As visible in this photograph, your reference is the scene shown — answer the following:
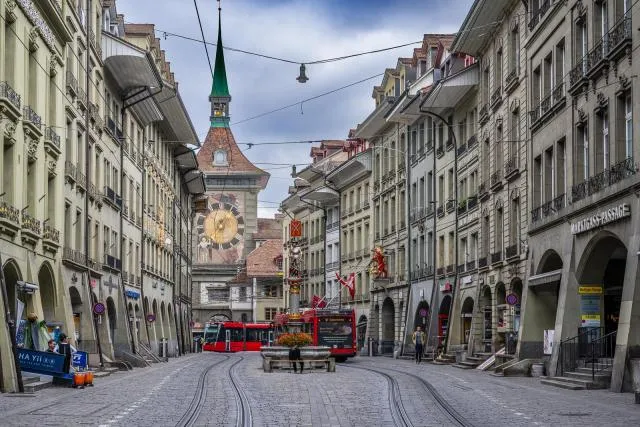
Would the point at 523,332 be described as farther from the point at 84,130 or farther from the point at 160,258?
the point at 160,258

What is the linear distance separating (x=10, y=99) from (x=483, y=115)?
24.4 meters

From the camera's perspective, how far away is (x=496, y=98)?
4819cm

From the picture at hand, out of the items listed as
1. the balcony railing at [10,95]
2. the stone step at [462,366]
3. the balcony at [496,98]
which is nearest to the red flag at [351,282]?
the stone step at [462,366]

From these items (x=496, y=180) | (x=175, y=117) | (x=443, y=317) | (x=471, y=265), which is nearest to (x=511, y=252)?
(x=496, y=180)

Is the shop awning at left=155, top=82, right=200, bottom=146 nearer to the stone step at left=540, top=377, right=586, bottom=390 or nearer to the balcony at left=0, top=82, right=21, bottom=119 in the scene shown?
the balcony at left=0, top=82, right=21, bottom=119

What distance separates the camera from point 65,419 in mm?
19828

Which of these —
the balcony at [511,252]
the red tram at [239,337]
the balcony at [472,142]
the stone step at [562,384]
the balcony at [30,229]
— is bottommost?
the red tram at [239,337]

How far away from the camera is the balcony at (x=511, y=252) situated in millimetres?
43594

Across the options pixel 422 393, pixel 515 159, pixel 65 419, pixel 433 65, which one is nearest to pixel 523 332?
pixel 515 159

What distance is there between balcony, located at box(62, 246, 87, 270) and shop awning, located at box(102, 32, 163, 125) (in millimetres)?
9705

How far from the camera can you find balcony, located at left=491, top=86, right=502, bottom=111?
4769 centimetres

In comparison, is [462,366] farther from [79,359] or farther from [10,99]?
[10,99]

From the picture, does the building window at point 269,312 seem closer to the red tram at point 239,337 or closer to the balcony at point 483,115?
the red tram at point 239,337

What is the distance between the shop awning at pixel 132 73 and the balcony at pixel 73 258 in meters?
9.70
